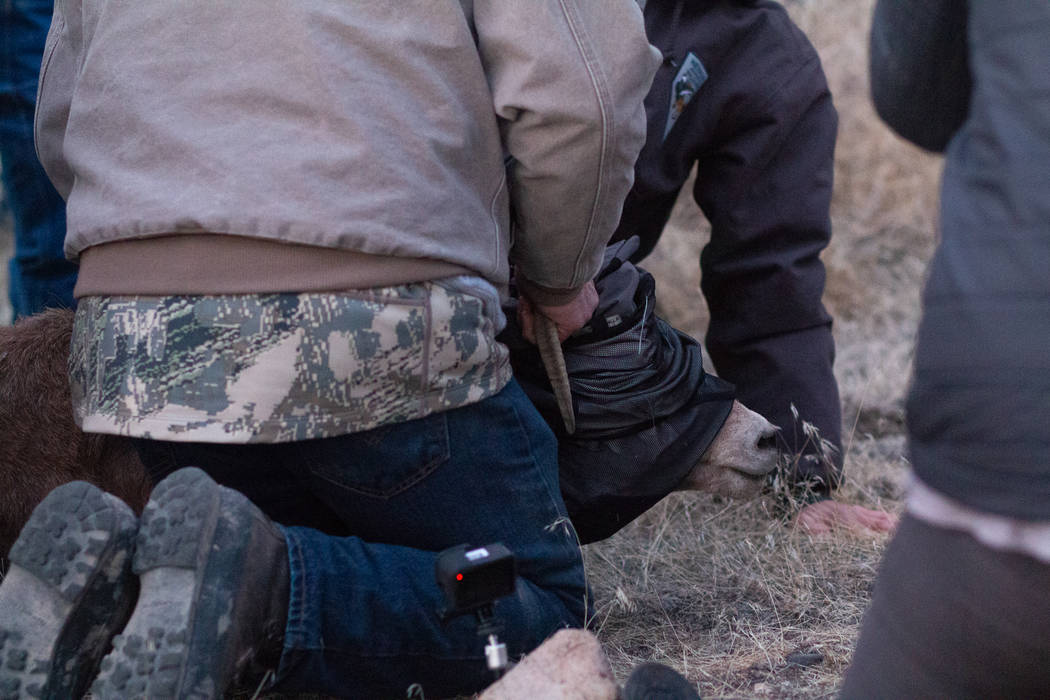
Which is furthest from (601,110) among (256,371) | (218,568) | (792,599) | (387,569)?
(792,599)

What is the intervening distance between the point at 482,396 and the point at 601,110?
50 cm

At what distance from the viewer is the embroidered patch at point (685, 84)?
2.56 metres

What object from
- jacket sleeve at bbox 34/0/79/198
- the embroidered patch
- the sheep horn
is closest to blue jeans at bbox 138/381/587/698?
the sheep horn

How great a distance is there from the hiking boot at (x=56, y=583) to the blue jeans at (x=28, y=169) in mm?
1736

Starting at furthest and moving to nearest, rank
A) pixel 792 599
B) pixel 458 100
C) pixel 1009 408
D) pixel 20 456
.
→ pixel 792 599, pixel 20 456, pixel 458 100, pixel 1009 408

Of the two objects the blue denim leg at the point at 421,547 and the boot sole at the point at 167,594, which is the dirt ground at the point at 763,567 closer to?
the blue denim leg at the point at 421,547

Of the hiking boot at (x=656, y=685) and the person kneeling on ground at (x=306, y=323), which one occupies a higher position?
the person kneeling on ground at (x=306, y=323)

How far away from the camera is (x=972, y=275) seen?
1.07 metres

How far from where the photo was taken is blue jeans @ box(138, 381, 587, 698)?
168 cm

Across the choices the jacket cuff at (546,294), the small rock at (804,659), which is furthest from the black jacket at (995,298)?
the jacket cuff at (546,294)

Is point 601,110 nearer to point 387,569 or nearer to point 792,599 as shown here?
point 387,569

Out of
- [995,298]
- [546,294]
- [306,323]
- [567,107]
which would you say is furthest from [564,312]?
[995,298]

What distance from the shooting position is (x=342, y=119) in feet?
5.36

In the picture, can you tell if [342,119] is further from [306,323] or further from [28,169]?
[28,169]
